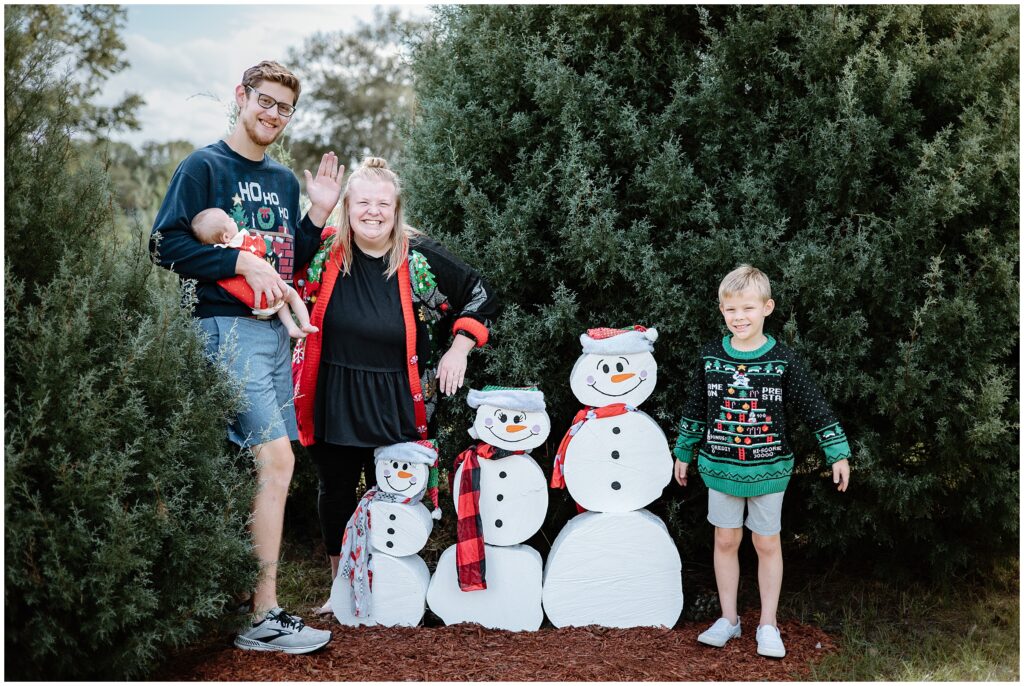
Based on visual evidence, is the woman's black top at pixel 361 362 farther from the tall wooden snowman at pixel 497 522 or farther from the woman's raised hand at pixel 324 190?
the tall wooden snowman at pixel 497 522

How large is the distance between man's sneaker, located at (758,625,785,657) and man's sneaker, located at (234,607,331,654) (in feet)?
5.85

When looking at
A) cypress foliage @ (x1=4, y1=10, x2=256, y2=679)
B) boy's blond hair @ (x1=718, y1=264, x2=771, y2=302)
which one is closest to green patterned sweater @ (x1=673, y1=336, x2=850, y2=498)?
boy's blond hair @ (x1=718, y1=264, x2=771, y2=302)

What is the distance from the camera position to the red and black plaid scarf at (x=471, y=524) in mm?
3674

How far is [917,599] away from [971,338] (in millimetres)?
1363

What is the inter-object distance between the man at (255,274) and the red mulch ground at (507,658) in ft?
0.40

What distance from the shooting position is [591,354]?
12.0 feet

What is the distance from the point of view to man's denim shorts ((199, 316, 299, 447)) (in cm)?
332

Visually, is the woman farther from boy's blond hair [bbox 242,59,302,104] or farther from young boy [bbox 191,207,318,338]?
boy's blond hair [bbox 242,59,302,104]

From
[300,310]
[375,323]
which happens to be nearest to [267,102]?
[300,310]

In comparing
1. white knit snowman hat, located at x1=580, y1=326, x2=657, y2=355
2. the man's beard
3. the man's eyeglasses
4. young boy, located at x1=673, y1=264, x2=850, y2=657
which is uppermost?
the man's eyeglasses

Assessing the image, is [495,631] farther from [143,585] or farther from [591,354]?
[143,585]

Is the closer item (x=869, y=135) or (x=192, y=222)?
(x=192, y=222)

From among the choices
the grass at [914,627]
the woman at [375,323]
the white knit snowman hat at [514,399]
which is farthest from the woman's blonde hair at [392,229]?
the grass at [914,627]

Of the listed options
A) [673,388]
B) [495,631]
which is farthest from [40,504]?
[673,388]
